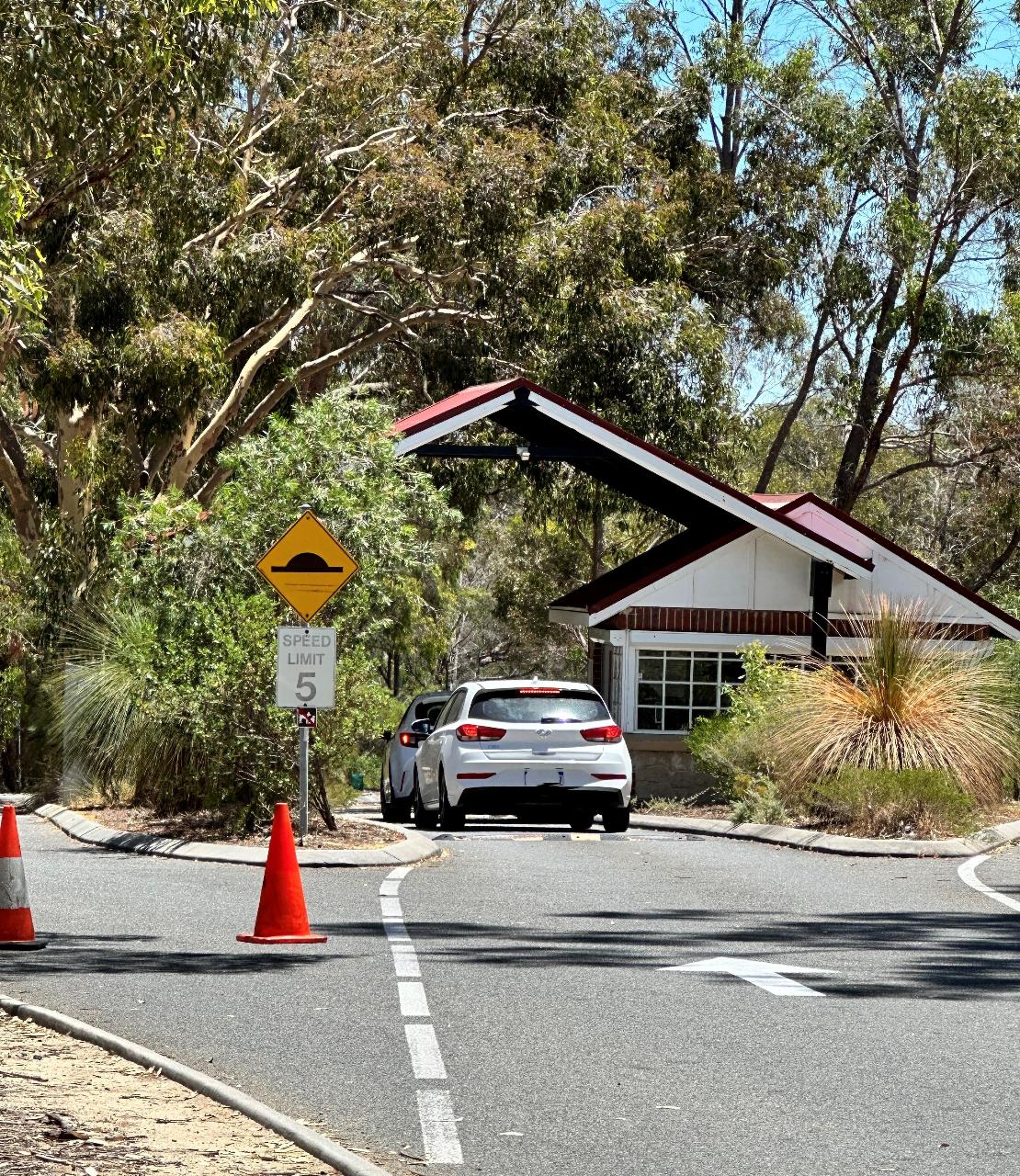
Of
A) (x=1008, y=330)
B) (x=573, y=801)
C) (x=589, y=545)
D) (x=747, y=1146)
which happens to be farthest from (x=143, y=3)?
(x=589, y=545)

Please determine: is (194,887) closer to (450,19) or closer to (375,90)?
(375,90)

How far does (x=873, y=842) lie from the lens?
19.2 metres

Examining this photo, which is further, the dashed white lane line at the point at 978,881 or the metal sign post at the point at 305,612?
the metal sign post at the point at 305,612

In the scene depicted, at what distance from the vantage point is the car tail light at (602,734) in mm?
20562

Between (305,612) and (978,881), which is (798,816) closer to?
(978,881)

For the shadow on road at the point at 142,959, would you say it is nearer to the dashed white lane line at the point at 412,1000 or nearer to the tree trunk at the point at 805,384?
the dashed white lane line at the point at 412,1000

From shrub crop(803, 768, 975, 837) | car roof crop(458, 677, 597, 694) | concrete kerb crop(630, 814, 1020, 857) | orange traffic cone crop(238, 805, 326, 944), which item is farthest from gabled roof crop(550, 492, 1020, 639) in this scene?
orange traffic cone crop(238, 805, 326, 944)

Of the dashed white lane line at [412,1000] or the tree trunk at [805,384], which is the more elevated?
the tree trunk at [805,384]

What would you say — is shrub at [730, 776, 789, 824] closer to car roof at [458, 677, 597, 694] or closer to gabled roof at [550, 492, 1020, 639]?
car roof at [458, 677, 597, 694]

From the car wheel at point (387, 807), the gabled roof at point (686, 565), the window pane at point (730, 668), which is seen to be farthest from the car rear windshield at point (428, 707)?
the window pane at point (730, 668)

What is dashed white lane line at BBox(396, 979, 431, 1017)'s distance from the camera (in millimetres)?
8914

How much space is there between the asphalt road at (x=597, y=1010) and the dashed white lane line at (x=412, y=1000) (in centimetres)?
6

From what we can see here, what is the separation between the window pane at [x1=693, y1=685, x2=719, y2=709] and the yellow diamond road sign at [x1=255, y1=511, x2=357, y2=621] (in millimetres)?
14259

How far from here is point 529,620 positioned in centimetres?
5581
